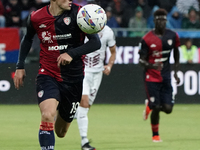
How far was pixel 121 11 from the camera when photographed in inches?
714

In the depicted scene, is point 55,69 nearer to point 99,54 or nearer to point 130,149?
point 130,149

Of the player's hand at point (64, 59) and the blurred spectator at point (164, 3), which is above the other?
the player's hand at point (64, 59)

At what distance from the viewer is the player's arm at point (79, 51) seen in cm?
627

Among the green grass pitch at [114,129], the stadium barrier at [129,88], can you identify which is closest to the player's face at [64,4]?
the green grass pitch at [114,129]

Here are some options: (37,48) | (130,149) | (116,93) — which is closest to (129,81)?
(116,93)

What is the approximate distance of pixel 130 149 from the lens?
846 cm

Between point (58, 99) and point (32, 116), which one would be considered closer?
point (58, 99)

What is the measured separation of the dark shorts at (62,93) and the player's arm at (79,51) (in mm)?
480

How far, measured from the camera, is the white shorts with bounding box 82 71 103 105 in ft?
30.6

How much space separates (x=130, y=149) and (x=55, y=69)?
7.59 feet

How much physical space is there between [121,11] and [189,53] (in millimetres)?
3006

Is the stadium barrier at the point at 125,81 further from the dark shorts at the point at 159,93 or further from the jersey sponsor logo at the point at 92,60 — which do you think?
the jersey sponsor logo at the point at 92,60

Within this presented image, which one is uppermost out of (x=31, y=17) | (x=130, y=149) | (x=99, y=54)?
(x=31, y=17)

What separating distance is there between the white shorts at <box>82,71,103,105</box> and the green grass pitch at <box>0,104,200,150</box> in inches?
31.6
